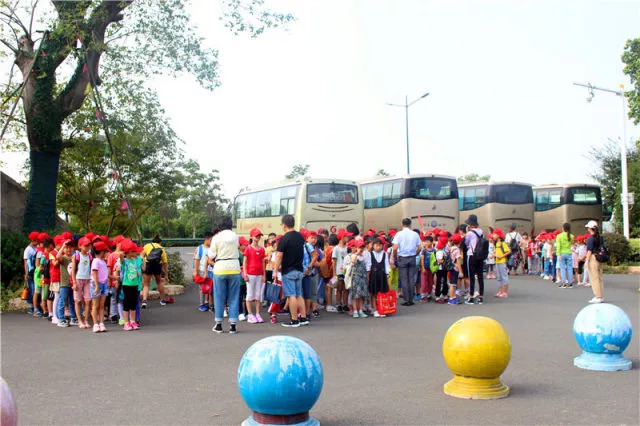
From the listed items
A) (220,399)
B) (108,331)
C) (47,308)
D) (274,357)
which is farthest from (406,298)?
(274,357)

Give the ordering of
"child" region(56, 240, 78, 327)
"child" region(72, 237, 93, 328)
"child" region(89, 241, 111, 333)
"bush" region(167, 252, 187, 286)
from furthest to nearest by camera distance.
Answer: "bush" region(167, 252, 187, 286)
"child" region(56, 240, 78, 327)
"child" region(72, 237, 93, 328)
"child" region(89, 241, 111, 333)

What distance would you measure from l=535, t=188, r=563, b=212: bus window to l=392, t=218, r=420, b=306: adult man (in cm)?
2035

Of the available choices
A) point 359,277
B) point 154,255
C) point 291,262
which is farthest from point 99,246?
point 359,277

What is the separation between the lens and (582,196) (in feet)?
106

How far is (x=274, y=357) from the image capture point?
201 inches

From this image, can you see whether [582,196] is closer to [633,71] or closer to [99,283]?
[633,71]

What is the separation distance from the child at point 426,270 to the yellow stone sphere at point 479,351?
9330 mm

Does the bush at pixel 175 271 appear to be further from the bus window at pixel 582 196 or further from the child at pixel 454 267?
the bus window at pixel 582 196

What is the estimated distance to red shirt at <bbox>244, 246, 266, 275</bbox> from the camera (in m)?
11.9

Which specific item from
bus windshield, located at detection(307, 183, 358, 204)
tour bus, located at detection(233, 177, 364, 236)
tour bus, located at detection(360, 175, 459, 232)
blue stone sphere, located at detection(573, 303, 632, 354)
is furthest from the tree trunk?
blue stone sphere, located at detection(573, 303, 632, 354)

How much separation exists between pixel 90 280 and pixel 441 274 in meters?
8.41

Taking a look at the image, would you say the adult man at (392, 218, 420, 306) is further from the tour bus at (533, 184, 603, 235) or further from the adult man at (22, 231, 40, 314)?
the tour bus at (533, 184, 603, 235)

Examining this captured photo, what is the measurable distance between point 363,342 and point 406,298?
5318 mm

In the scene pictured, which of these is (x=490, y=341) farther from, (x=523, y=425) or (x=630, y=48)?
(x=630, y=48)
